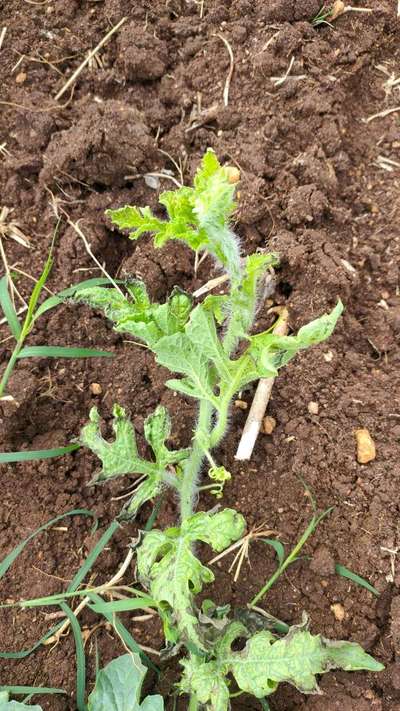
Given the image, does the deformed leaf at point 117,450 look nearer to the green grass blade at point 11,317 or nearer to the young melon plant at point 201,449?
the young melon plant at point 201,449

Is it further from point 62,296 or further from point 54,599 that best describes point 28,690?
point 62,296

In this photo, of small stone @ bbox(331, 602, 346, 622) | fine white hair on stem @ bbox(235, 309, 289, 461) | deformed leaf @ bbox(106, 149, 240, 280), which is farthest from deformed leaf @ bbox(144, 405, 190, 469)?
small stone @ bbox(331, 602, 346, 622)

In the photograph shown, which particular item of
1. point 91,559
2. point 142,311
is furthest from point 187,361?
point 91,559

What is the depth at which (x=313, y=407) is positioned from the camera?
245cm

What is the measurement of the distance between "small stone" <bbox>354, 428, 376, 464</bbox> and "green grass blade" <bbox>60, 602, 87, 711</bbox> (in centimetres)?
106

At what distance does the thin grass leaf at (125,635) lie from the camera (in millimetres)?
2129

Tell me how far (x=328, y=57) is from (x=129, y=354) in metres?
1.49

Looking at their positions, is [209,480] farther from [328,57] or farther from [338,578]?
[328,57]

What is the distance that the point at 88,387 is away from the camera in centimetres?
258

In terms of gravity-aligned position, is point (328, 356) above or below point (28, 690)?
above

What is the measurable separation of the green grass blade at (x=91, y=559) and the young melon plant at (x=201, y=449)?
223 millimetres

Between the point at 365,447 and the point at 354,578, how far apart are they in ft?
1.41

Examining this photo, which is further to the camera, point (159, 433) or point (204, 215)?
point (159, 433)

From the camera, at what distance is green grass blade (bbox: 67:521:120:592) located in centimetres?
220
